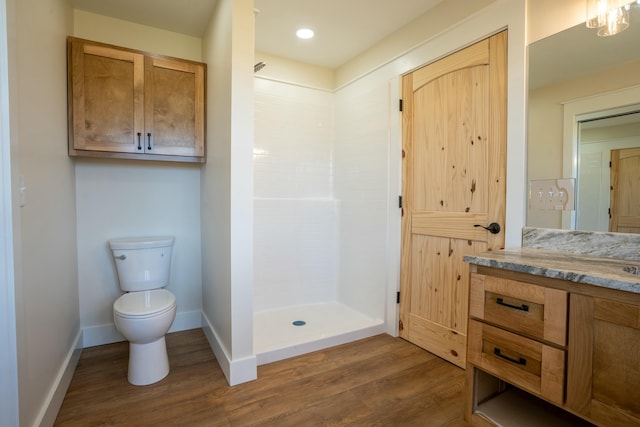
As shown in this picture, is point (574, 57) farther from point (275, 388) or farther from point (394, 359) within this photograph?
point (275, 388)

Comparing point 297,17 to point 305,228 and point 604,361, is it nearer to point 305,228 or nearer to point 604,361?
point 305,228

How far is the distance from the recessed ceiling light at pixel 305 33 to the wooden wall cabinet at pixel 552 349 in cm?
215

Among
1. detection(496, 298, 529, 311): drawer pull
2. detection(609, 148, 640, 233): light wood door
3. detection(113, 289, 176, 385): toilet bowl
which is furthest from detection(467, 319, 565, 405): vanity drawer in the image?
detection(113, 289, 176, 385): toilet bowl

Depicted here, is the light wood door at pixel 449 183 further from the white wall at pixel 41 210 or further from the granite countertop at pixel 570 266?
the white wall at pixel 41 210

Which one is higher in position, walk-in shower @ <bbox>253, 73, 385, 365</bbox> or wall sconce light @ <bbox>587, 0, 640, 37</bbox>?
wall sconce light @ <bbox>587, 0, 640, 37</bbox>

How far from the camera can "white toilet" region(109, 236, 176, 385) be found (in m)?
1.81

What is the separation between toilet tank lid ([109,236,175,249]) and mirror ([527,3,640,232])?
2.36 metres

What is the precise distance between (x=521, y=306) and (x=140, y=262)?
2.28 meters

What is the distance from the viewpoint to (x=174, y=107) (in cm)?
231

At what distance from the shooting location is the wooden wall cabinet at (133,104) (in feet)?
6.76

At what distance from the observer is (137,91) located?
2.20 metres

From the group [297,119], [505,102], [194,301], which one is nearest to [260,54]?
[297,119]

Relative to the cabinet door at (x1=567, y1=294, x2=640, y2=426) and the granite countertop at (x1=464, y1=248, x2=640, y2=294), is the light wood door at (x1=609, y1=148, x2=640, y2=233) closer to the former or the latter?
the granite countertop at (x1=464, y1=248, x2=640, y2=294)

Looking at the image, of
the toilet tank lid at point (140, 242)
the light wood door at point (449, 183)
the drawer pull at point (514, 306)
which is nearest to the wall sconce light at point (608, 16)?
the light wood door at point (449, 183)
